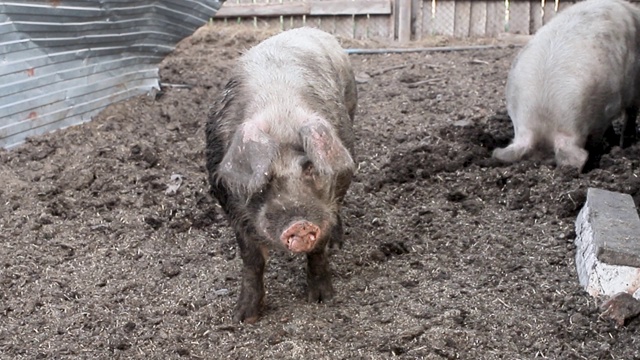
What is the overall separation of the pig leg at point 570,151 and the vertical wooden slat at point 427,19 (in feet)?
14.1

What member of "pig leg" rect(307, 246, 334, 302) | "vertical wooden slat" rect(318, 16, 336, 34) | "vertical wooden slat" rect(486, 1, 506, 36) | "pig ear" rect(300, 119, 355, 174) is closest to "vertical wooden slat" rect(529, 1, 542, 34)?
"vertical wooden slat" rect(486, 1, 506, 36)

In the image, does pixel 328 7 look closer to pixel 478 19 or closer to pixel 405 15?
pixel 405 15

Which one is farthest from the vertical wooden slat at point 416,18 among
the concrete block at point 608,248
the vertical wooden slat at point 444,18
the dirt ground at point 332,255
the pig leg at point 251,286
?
the pig leg at point 251,286

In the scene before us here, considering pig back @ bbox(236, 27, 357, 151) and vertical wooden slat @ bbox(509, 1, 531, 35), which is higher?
pig back @ bbox(236, 27, 357, 151)

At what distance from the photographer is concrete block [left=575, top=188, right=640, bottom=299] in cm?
380

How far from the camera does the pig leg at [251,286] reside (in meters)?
3.88

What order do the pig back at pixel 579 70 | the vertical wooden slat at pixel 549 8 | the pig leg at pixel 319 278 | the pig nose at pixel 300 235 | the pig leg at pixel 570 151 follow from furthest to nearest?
the vertical wooden slat at pixel 549 8
the pig back at pixel 579 70
the pig leg at pixel 570 151
the pig leg at pixel 319 278
the pig nose at pixel 300 235

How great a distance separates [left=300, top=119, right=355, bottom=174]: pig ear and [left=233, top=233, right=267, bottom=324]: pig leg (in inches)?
26.5

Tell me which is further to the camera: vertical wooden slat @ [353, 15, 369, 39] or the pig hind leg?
vertical wooden slat @ [353, 15, 369, 39]

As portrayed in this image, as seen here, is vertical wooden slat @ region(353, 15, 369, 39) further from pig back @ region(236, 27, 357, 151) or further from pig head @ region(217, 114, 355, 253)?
pig head @ region(217, 114, 355, 253)

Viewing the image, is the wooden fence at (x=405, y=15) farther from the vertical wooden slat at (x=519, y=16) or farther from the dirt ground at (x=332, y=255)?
the dirt ground at (x=332, y=255)

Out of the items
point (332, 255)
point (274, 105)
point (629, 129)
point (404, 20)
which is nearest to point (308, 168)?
point (274, 105)

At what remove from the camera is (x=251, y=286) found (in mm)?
3908

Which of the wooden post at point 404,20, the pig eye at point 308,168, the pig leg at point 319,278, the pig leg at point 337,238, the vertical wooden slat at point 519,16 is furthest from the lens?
the wooden post at point 404,20
